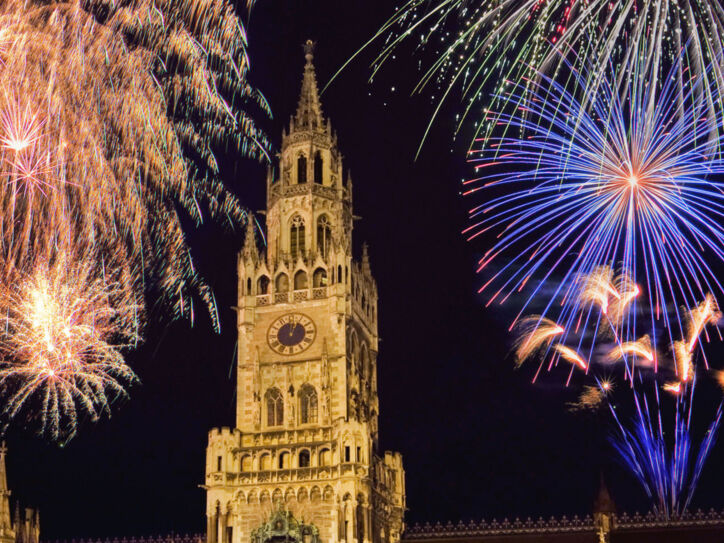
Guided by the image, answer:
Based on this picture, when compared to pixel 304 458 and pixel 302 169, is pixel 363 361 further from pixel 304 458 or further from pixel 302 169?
pixel 302 169

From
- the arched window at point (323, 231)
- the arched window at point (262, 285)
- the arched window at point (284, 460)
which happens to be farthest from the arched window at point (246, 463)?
the arched window at point (323, 231)

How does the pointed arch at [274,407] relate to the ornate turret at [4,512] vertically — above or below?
above

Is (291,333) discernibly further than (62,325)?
Yes

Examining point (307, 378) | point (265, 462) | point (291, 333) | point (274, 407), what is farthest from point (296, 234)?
point (265, 462)

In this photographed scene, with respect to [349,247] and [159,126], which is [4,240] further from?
[349,247]

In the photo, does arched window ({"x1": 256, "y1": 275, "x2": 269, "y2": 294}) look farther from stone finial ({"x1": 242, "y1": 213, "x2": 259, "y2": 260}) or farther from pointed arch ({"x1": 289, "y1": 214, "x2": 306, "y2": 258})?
pointed arch ({"x1": 289, "y1": 214, "x2": 306, "y2": 258})

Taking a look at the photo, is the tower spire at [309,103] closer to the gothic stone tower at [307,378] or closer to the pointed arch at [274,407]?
the gothic stone tower at [307,378]
